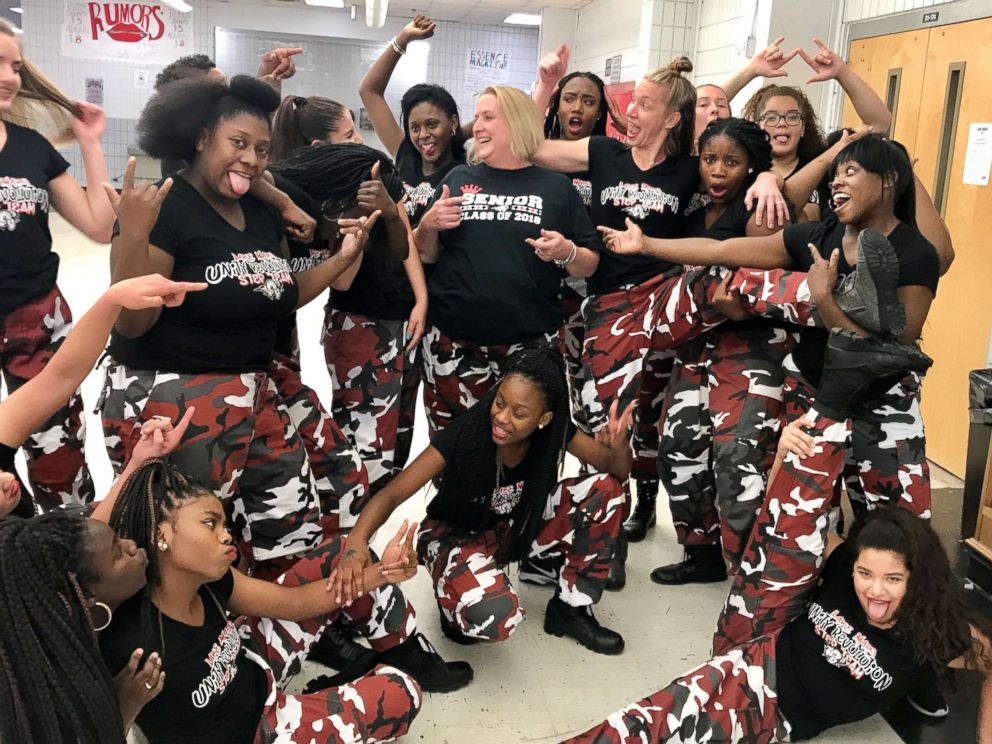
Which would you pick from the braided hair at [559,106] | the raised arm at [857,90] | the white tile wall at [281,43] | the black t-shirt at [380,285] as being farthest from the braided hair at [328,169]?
the white tile wall at [281,43]

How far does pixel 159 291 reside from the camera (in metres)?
1.80

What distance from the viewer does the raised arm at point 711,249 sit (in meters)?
2.54

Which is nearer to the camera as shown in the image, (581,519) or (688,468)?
(581,519)

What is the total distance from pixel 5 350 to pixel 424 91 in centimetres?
163

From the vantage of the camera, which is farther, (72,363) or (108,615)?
(72,363)

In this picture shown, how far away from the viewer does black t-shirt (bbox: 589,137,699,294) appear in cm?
290

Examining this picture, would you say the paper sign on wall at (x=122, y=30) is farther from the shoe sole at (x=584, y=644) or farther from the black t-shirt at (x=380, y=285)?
the shoe sole at (x=584, y=644)

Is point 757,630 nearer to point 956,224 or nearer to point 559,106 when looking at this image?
point 559,106

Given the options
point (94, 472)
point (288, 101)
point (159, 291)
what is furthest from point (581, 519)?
point (94, 472)

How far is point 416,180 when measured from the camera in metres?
3.21

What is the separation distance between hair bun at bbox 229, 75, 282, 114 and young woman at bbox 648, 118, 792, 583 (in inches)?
54.7

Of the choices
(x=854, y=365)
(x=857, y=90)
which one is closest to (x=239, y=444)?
(x=854, y=365)

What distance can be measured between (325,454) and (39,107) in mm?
1388

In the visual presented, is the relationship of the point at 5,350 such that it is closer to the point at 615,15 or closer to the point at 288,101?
the point at 288,101
